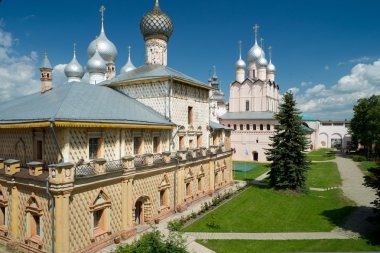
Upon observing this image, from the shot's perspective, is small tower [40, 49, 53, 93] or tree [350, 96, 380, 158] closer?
small tower [40, 49, 53, 93]

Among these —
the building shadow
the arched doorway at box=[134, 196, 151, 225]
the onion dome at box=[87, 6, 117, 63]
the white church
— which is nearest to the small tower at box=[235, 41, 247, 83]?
the white church

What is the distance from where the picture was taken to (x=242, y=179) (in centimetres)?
3153

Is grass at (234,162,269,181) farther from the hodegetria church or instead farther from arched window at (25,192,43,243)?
arched window at (25,192,43,243)

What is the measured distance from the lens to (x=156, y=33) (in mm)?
23297

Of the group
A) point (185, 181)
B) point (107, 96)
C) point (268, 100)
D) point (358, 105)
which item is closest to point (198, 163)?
point (185, 181)

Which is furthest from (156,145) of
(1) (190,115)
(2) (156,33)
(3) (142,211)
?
(2) (156,33)

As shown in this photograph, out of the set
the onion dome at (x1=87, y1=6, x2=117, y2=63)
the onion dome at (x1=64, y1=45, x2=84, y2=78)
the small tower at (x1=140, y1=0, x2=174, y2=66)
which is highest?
the onion dome at (x1=87, y1=6, x2=117, y2=63)

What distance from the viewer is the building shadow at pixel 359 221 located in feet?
49.1

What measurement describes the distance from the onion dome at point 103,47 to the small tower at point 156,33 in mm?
11179

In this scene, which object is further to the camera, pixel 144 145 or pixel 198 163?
pixel 198 163

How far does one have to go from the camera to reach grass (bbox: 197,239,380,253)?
521 inches

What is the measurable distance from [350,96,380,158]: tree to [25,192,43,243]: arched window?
45770 mm

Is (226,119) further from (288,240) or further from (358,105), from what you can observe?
(288,240)

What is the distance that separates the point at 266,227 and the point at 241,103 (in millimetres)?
34862
